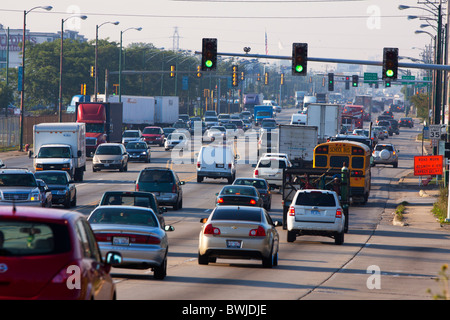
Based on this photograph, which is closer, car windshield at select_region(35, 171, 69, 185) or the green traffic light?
the green traffic light

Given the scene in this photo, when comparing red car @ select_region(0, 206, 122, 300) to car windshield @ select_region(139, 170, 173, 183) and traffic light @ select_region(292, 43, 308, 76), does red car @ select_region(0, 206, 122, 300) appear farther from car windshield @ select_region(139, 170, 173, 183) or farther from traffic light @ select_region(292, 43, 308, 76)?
car windshield @ select_region(139, 170, 173, 183)

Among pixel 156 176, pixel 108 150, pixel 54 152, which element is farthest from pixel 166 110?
pixel 156 176

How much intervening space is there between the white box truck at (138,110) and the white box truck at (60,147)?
42001mm

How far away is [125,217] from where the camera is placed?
18.1 metres

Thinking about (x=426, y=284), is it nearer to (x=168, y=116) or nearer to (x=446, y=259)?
(x=446, y=259)

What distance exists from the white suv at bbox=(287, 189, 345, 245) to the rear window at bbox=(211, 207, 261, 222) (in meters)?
6.07

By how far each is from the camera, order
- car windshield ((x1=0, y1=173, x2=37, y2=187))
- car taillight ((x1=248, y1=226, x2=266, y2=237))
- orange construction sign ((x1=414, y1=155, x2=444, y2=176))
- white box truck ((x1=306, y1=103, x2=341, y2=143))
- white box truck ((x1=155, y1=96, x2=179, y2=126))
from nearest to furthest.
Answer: car taillight ((x1=248, y1=226, x2=266, y2=237)) → car windshield ((x1=0, y1=173, x2=37, y2=187)) → orange construction sign ((x1=414, y1=155, x2=444, y2=176)) → white box truck ((x1=306, y1=103, x2=341, y2=143)) → white box truck ((x1=155, y1=96, x2=179, y2=126))

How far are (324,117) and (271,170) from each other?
77.6ft

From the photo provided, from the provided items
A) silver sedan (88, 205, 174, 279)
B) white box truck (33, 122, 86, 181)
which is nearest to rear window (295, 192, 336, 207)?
silver sedan (88, 205, 174, 279)

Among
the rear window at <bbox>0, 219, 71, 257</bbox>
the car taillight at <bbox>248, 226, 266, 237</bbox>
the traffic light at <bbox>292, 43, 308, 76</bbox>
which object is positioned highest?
the traffic light at <bbox>292, 43, 308, 76</bbox>

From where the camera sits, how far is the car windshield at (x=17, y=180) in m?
31.2

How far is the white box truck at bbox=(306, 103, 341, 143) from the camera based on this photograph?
67688mm

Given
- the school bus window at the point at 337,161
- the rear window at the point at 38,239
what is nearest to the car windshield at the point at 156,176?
the school bus window at the point at 337,161

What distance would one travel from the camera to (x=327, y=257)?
77.7 feet
